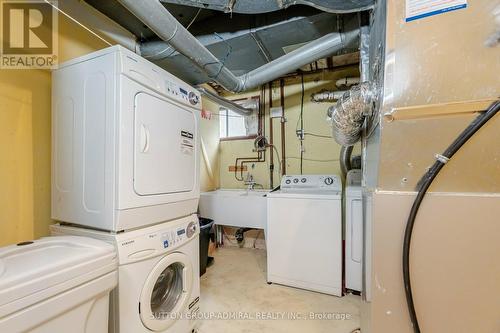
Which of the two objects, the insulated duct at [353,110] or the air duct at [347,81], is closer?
the insulated duct at [353,110]

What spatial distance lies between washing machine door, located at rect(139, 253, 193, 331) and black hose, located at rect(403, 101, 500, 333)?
114 cm

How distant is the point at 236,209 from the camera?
9.01 feet

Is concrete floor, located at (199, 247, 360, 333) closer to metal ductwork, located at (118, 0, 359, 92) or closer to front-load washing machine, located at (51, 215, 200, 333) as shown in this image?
front-load washing machine, located at (51, 215, 200, 333)

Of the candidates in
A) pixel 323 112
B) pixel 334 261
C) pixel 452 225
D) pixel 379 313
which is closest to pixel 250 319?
pixel 334 261

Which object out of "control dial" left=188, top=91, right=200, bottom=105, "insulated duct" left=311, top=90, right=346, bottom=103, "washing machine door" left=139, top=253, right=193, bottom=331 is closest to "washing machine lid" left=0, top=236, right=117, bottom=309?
"washing machine door" left=139, top=253, right=193, bottom=331

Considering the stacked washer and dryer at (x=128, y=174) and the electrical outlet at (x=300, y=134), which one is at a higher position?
the electrical outlet at (x=300, y=134)

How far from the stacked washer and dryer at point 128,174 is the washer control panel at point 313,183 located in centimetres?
145

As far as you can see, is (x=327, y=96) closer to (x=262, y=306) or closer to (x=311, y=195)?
(x=311, y=195)

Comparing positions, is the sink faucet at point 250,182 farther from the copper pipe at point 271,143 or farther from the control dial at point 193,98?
the control dial at point 193,98

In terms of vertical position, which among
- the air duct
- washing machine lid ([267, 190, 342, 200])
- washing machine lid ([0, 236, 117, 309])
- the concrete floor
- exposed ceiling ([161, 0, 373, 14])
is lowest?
the concrete floor

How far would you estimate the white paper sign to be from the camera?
2.32 ft

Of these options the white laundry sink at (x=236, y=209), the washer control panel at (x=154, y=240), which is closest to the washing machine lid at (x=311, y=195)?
the white laundry sink at (x=236, y=209)

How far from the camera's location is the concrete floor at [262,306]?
161cm

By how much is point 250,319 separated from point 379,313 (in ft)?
3.61
